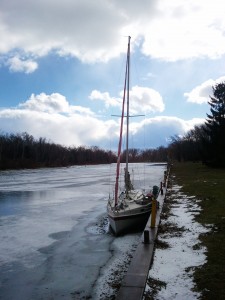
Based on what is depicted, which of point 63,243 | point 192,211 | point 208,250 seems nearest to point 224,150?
point 192,211

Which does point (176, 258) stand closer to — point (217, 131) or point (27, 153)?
point (217, 131)

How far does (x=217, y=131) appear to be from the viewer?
165 ft

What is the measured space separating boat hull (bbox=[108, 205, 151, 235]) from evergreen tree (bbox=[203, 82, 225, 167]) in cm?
3414

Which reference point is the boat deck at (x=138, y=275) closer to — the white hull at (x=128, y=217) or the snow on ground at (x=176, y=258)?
the snow on ground at (x=176, y=258)

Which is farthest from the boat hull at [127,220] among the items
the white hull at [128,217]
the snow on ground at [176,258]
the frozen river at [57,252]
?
the snow on ground at [176,258]

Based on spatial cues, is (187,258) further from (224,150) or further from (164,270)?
(224,150)

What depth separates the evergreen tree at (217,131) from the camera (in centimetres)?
4906

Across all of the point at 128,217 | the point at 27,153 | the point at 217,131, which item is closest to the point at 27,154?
the point at 27,153

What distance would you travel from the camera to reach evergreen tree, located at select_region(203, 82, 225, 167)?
49.1m

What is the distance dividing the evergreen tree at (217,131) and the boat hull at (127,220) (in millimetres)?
Result: 34135

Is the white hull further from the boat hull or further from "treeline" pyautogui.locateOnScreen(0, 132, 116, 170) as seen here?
"treeline" pyautogui.locateOnScreen(0, 132, 116, 170)

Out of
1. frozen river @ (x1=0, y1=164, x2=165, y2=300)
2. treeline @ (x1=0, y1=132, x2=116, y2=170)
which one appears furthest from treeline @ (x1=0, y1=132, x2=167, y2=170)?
frozen river @ (x1=0, y1=164, x2=165, y2=300)

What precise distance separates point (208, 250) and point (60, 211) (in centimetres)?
1436

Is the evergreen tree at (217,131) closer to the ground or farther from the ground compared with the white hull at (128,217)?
farther from the ground
